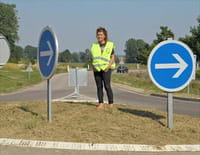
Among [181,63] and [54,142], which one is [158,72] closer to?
[181,63]

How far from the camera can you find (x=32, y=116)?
676 cm

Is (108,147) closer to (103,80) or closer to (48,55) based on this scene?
(48,55)

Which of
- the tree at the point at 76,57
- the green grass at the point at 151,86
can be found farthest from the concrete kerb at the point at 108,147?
the tree at the point at 76,57

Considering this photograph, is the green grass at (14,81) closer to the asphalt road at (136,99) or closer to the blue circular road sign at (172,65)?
the asphalt road at (136,99)

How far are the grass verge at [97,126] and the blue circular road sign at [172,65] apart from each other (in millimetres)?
720

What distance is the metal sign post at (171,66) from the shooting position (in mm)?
Result: 5648

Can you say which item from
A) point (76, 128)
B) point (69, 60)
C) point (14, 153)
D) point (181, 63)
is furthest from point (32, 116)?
point (69, 60)

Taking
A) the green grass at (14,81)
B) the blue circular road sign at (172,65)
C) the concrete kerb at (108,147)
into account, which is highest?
the blue circular road sign at (172,65)

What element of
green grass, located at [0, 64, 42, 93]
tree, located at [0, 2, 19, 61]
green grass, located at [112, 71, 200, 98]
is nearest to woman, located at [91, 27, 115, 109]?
green grass, located at [112, 71, 200, 98]

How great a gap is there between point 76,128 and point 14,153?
135 cm

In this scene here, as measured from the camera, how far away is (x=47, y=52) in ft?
20.8

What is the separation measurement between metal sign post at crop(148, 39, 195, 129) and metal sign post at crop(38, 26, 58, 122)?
1.57 meters

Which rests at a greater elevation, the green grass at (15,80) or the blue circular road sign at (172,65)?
the blue circular road sign at (172,65)

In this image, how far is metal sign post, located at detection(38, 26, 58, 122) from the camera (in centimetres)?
600
